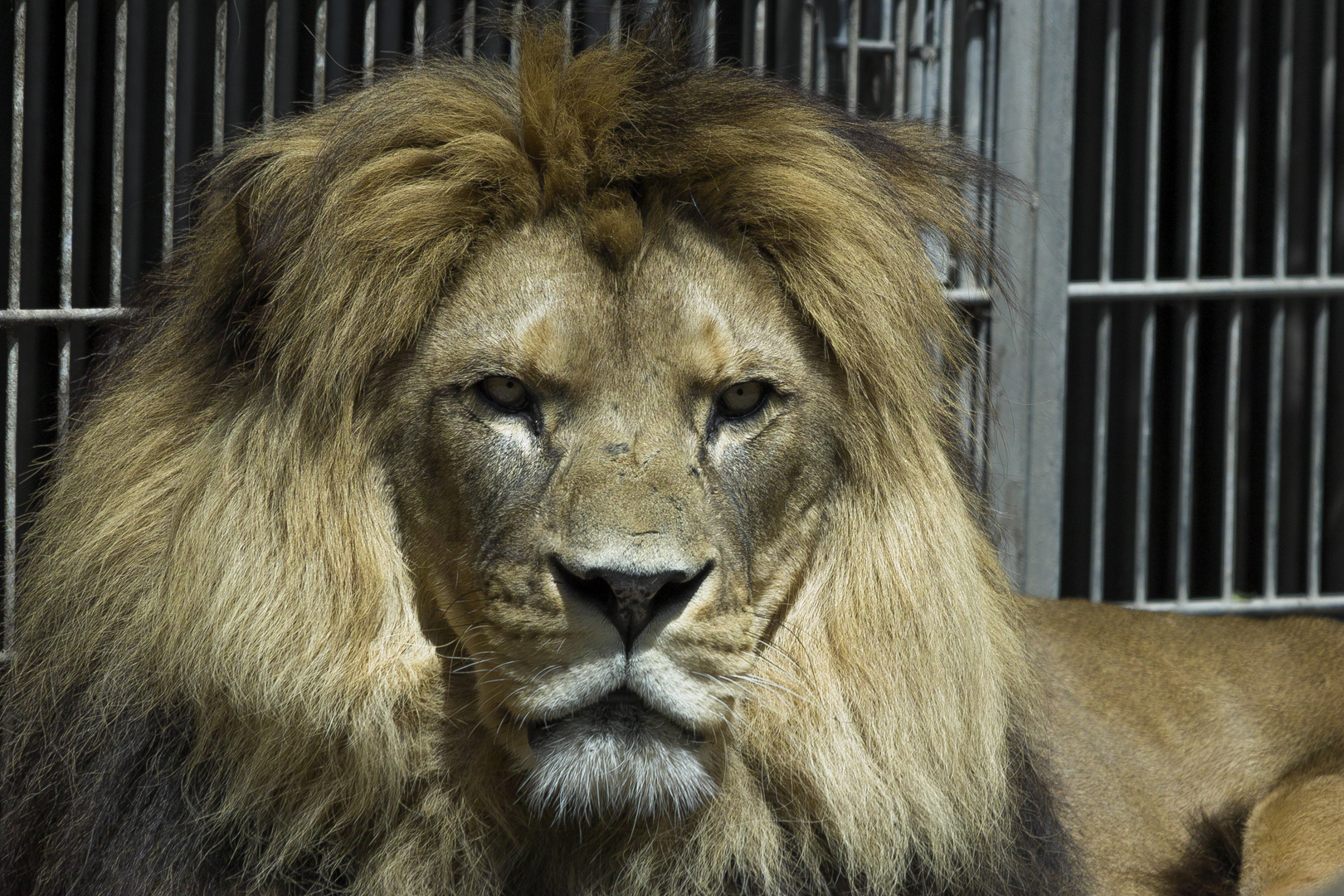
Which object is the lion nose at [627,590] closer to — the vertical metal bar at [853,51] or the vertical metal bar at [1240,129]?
the vertical metal bar at [853,51]

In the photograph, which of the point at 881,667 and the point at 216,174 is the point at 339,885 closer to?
the point at 881,667

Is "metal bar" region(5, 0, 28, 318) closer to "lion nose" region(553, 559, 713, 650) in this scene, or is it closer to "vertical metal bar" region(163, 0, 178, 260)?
"vertical metal bar" region(163, 0, 178, 260)

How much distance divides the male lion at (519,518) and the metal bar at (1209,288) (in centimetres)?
179

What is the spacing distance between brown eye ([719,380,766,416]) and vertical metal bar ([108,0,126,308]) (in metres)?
1.60

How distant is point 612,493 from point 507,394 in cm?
26

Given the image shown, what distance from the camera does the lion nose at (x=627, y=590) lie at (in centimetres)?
185

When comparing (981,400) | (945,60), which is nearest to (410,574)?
(981,400)

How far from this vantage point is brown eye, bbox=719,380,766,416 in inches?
84.0

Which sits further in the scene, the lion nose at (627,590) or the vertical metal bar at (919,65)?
the vertical metal bar at (919,65)

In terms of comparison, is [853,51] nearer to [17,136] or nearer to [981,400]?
[981,400]

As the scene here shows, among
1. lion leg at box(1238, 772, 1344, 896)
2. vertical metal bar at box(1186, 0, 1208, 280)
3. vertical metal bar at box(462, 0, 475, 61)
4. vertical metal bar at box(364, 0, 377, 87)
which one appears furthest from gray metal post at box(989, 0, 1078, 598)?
vertical metal bar at box(364, 0, 377, 87)

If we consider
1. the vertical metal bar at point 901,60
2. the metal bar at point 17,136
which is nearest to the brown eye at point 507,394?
the metal bar at point 17,136

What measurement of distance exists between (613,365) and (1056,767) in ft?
4.76

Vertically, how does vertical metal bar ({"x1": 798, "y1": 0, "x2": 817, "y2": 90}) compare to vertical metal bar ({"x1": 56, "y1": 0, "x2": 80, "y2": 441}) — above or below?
above
